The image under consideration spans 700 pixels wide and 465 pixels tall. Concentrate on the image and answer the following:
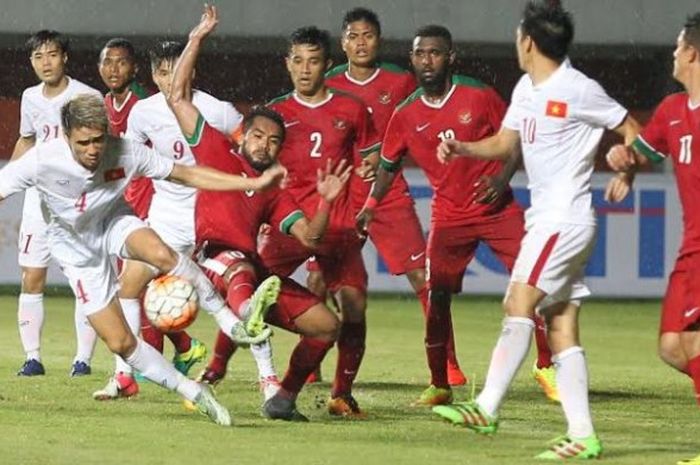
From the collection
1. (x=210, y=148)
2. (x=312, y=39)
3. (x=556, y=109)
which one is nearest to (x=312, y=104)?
(x=312, y=39)

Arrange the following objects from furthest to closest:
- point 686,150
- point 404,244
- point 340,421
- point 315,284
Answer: point 315,284 → point 404,244 → point 340,421 → point 686,150

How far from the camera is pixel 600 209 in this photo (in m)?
19.2

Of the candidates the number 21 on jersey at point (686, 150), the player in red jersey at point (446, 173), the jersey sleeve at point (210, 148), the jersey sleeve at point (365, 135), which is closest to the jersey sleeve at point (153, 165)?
the jersey sleeve at point (210, 148)

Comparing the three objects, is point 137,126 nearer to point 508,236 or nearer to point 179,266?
point 179,266

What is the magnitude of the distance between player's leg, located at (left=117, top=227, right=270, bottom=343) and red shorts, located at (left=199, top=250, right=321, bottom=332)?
0.21 m

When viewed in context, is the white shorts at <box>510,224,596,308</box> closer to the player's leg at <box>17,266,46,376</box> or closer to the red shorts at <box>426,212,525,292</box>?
the red shorts at <box>426,212,525,292</box>

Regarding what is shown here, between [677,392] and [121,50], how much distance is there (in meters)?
4.14

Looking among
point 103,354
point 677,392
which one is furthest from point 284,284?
point 103,354

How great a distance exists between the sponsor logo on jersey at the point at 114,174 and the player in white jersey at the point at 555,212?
1905 mm

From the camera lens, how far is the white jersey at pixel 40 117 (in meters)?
12.4

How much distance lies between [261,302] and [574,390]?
5.72ft

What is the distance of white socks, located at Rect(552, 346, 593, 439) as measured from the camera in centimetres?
841

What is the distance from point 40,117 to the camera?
12.4 meters

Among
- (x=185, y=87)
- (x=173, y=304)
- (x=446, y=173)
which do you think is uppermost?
(x=185, y=87)
